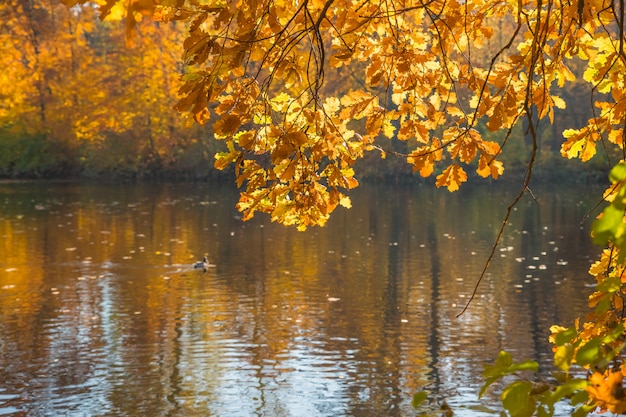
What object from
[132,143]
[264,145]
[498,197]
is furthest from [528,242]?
[132,143]

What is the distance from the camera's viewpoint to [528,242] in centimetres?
2589

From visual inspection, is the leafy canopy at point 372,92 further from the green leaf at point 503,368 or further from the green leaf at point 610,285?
the green leaf at point 503,368

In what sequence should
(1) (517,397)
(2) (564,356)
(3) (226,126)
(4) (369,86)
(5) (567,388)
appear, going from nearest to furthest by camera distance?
(5) (567,388) < (1) (517,397) < (2) (564,356) < (3) (226,126) < (4) (369,86)

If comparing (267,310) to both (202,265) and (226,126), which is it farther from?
(226,126)

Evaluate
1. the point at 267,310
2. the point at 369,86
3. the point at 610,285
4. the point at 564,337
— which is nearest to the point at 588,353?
the point at 564,337

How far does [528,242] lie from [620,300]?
71.9 feet

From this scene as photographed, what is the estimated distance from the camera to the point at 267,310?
55.1 ft

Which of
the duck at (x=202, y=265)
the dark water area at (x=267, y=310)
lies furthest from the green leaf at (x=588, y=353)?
the duck at (x=202, y=265)

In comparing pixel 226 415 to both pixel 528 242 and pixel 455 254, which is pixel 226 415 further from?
pixel 528 242

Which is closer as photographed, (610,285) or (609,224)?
(609,224)

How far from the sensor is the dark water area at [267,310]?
12.1m

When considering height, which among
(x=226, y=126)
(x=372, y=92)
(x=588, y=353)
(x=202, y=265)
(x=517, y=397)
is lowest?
(x=202, y=265)

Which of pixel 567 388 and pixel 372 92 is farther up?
pixel 372 92

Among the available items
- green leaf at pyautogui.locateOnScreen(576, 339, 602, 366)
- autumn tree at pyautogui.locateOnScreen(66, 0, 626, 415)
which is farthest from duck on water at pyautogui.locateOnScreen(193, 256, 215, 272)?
green leaf at pyautogui.locateOnScreen(576, 339, 602, 366)
